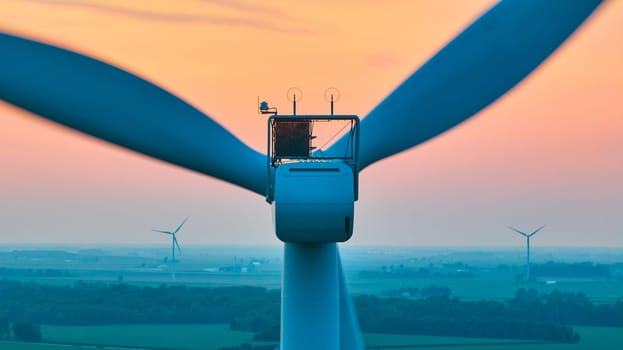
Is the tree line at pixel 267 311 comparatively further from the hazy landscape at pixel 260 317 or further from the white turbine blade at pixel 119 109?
the white turbine blade at pixel 119 109

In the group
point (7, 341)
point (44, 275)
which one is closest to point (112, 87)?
point (7, 341)

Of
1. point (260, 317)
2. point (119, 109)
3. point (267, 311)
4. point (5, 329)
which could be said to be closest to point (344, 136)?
point (119, 109)

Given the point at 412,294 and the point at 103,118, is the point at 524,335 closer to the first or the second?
the point at 412,294

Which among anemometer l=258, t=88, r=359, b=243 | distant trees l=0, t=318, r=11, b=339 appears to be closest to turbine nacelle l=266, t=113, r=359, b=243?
anemometer l=258, t=88, r=359, b=243

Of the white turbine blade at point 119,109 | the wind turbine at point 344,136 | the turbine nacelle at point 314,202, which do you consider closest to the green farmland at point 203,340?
the wind turbine at point 344,136

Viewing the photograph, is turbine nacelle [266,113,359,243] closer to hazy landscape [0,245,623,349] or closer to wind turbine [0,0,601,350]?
wind turbine [0,0,601,350]

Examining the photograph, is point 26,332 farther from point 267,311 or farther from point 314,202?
point 314,202
